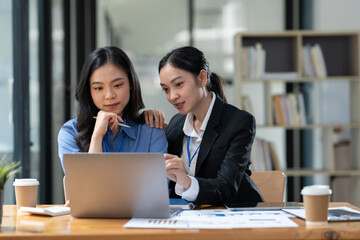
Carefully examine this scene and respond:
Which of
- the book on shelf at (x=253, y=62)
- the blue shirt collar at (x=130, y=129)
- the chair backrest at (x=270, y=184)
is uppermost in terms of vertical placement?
the book on shelf at (x=253, y=62)

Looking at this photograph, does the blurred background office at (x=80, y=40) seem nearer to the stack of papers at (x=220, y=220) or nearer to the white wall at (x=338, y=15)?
the white wall at (x=338, y=15)

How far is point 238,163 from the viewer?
191 centimetres

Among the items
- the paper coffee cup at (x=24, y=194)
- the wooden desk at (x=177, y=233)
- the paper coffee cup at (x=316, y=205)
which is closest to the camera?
the wooden desk at (x=177, y=233)

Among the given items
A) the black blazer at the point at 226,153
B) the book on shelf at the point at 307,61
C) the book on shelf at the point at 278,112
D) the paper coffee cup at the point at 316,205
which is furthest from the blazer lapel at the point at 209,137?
the book on shelf at the point at 307,61

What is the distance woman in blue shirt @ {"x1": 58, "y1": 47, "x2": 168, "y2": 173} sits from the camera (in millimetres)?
2045

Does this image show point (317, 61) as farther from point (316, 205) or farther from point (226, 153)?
point (316, 205)

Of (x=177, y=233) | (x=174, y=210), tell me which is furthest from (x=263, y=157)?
(x=177, y=233)

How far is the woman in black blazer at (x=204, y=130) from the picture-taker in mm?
1952

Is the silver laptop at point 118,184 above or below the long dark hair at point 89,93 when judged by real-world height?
below

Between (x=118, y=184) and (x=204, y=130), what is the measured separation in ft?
2.10

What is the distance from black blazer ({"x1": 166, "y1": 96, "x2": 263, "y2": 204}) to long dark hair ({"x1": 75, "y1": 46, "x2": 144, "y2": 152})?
226 millimetres

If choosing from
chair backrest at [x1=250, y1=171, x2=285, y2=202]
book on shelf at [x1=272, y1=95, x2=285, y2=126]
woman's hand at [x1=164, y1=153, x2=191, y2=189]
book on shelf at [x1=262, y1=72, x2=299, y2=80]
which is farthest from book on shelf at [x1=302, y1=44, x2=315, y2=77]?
woman's hand at [x1=164, y1=153, x2=191, y2=189]

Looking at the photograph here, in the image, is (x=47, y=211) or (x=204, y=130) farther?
(x=204, y=130)

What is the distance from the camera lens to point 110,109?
81.4 inches
